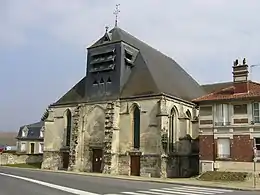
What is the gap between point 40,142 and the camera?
206ft

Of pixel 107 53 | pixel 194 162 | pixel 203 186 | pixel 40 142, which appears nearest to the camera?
pixel 203 186

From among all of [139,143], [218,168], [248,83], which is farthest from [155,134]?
[248,83]

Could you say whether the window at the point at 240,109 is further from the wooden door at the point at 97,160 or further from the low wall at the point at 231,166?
the wooden door at the point at 97,160

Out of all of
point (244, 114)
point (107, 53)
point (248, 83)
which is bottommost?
point (244, 114)

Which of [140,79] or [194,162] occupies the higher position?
[140,79]

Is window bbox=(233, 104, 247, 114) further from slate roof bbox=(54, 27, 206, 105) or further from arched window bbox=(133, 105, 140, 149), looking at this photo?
arched window bbox=(133, 105, 140, 149)

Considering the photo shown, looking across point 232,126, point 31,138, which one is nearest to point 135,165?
point 232,126

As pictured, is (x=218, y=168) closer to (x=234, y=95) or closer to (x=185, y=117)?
(x=234, y=95)

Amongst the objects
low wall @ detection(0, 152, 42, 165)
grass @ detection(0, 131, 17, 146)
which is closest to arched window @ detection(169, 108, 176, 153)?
low wall @ detection(0, 152, 42, 165)

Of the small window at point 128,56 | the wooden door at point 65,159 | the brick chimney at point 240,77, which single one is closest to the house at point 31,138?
the wooden door at point 65,159

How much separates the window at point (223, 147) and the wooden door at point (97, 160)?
39.1 feet

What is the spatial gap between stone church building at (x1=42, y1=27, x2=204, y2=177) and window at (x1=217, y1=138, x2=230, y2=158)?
522cm

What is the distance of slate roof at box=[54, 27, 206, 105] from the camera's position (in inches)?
1289

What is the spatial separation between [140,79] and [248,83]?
1068 cm
